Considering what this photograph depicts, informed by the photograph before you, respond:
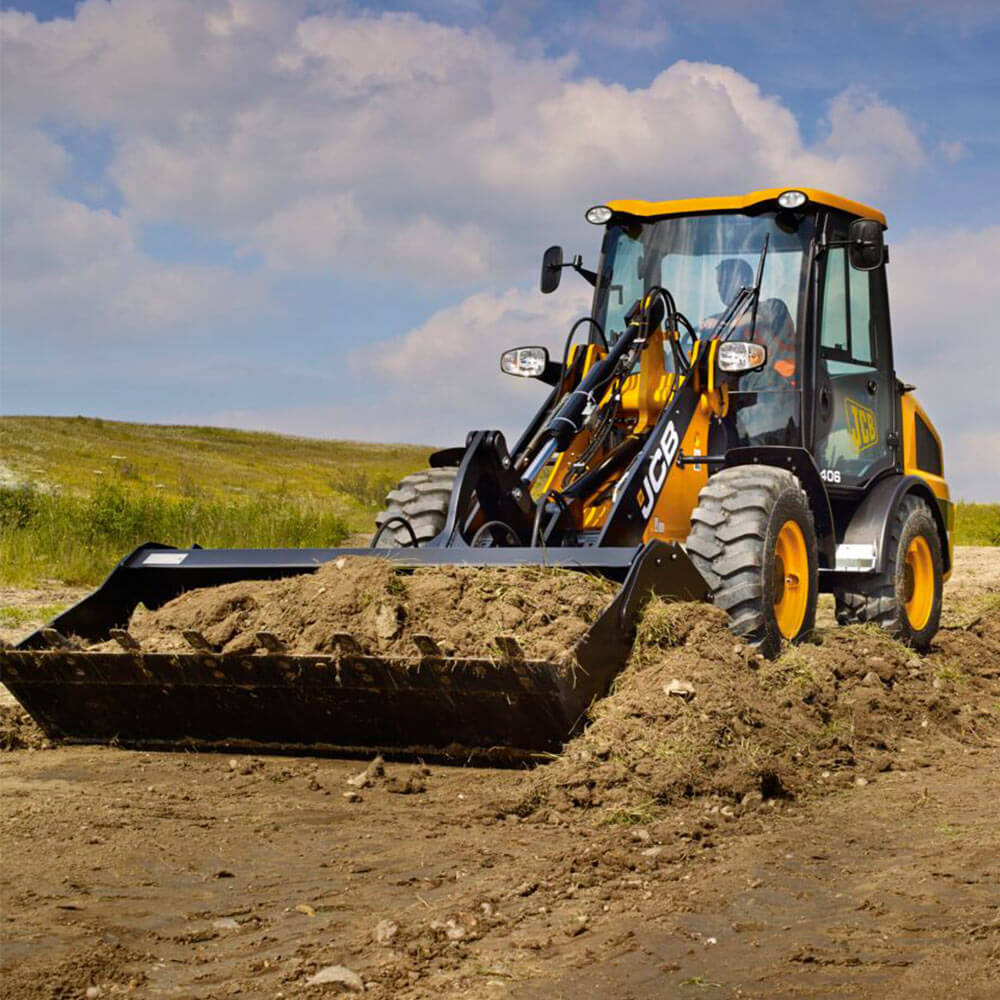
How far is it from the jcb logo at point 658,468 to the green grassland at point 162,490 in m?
10.1

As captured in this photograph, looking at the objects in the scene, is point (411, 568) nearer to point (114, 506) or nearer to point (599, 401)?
point (599, 401)

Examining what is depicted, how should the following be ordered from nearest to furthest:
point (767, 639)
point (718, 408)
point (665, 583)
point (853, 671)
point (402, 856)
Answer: point (402, 856) → point (665, 583) → point (767, 639) → point (853, 671) → point (718, 408)

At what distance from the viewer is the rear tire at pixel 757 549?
7.55 m

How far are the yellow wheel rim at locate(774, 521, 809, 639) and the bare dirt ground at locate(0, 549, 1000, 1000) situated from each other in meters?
0.43

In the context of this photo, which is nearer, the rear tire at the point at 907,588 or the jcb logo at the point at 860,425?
the rear tire at the point at 907,588

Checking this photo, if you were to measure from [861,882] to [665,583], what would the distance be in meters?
2.23

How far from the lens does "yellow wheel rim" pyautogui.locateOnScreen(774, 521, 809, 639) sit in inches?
324

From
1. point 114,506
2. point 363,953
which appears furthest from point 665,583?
point 114,506

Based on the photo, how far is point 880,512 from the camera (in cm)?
1002

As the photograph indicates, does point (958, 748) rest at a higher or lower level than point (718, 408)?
lower

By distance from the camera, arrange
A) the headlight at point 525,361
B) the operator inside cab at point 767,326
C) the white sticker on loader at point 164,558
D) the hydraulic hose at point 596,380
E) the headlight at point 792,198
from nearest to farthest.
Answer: the white sticker on loader at point 164,558 < the hydraulic hose at point 596,380 < the headlight at point 525,361 < the headlight at point 792,198 < the operator inside cab at point 767,326

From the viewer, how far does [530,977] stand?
13.3 feet

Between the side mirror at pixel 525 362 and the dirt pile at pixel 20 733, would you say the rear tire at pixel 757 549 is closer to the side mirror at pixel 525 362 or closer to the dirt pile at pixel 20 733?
the side mirror at pixel 525 362

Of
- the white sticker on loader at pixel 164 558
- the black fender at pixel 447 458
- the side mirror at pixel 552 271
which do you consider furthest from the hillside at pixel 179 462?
the white sticker on loader at pixel 164 558
